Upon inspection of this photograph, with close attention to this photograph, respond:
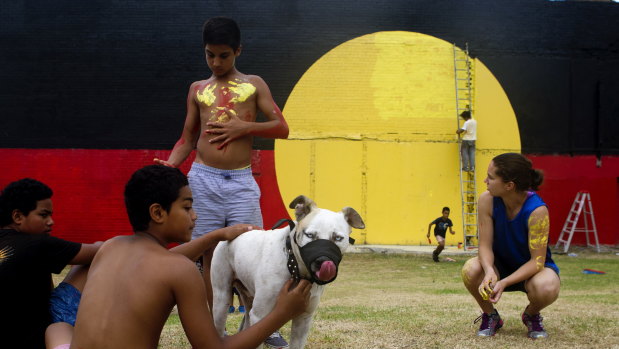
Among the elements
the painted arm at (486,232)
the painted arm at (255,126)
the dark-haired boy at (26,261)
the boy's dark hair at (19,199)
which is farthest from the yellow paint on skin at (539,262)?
the boy's dark hair at (19,199)

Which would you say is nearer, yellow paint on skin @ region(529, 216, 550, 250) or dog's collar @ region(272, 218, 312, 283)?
dog's collar @ region(272, 218, 312, 283)

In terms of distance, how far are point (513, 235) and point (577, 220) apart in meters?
11.6

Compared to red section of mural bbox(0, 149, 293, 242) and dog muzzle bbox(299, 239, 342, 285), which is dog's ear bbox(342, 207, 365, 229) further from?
red section of mural bbox(0, 149, 293, 242)

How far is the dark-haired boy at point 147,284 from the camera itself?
97.3 inches

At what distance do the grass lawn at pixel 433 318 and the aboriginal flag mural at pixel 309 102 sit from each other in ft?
17.8

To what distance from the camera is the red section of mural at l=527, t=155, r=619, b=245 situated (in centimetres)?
1593

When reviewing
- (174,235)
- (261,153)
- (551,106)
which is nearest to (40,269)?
(174,235)

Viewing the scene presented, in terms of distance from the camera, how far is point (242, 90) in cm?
513

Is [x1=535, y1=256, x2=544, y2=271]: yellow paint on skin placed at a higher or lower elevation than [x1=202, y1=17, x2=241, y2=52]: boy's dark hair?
lower

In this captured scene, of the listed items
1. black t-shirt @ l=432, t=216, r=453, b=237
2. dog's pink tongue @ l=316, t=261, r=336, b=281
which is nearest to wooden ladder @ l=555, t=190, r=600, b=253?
black t-shirt @ l=432, t=216, r=453, b=237

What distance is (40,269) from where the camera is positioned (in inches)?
138

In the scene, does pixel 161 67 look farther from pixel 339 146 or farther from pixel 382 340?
pixel 382 340

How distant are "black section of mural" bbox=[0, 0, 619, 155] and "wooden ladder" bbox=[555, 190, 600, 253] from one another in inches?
46.2

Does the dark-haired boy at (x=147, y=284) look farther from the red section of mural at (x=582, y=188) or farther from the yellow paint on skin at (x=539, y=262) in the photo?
the red section of mural at (x=582, y=188)
